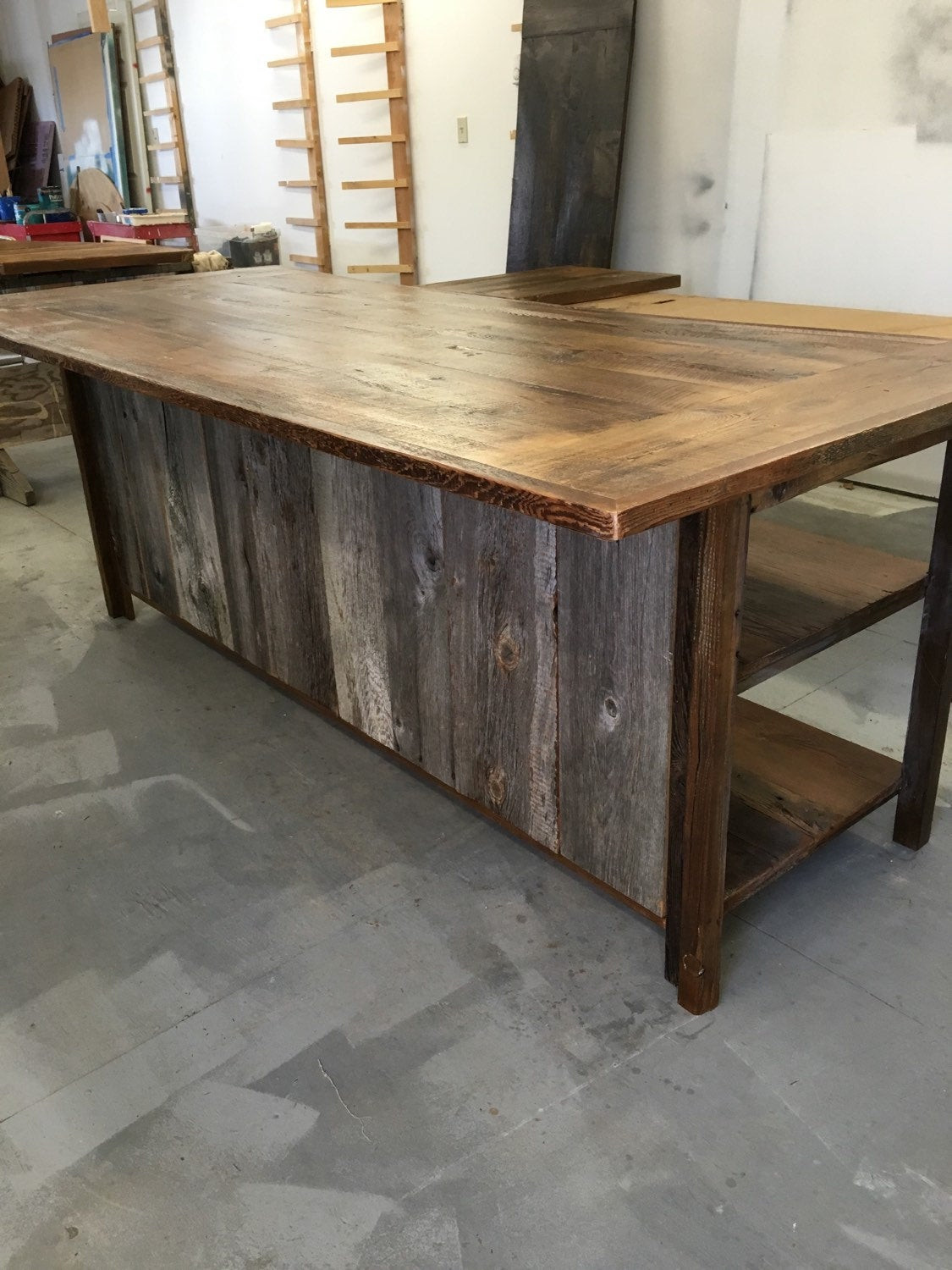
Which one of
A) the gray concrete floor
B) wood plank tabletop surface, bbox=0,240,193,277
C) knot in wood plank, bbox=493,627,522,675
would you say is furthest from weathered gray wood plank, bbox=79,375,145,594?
wood plank tabletop surface, bbox=0,240,193,277

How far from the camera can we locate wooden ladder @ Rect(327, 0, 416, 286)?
4887 mm

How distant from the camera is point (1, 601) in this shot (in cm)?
283

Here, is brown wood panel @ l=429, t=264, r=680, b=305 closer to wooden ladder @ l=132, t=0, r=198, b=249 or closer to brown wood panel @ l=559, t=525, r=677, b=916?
brown wood panel @ l=559, t=525, r=677, b=916

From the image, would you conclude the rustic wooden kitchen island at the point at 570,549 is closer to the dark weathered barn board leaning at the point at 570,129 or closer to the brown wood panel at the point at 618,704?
the brown wood panel at the point at 618,704

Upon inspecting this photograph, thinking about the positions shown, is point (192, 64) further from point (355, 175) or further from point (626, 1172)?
point (626, 1172)

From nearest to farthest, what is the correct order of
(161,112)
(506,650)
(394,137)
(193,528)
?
A: (506,650) < (193,528) < (394,137) < (161,112)

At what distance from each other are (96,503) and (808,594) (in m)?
1.79

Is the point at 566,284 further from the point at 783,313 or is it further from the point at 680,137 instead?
the point at 680,137

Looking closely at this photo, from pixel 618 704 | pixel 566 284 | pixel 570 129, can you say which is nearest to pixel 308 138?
pixel 570 129

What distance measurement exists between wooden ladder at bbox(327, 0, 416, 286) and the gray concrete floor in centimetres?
399

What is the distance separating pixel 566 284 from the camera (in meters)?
3.32

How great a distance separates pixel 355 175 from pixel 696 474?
17.1 feet

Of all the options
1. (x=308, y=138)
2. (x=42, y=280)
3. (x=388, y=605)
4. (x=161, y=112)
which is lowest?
(x=388, y=605)

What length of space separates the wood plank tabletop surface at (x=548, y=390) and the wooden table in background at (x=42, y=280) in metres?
1.37
